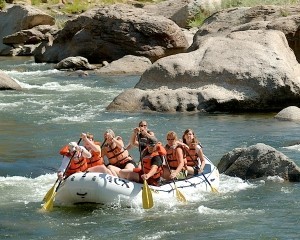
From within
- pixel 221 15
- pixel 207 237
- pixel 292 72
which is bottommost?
pixel 207 237

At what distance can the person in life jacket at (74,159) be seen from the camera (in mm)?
11883

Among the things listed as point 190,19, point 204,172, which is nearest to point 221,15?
point 190,19

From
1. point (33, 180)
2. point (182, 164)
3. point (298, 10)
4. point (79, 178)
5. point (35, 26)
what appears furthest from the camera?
point (35, 26)

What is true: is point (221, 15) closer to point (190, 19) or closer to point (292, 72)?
point (292, 72)

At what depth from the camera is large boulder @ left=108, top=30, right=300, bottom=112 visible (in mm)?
19750

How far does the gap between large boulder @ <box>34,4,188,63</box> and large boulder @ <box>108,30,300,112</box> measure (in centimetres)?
894

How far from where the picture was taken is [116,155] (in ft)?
41.2

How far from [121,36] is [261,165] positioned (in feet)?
58.4

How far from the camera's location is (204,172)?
12773 millimetres

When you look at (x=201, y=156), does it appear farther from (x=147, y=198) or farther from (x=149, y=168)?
(x=147, y=198)

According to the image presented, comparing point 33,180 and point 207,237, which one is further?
point 33,180

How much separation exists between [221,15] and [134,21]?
16.5 feet

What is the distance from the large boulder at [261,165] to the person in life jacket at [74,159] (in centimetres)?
292

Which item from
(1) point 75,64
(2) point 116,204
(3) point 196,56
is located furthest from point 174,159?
(1) point 75,64
